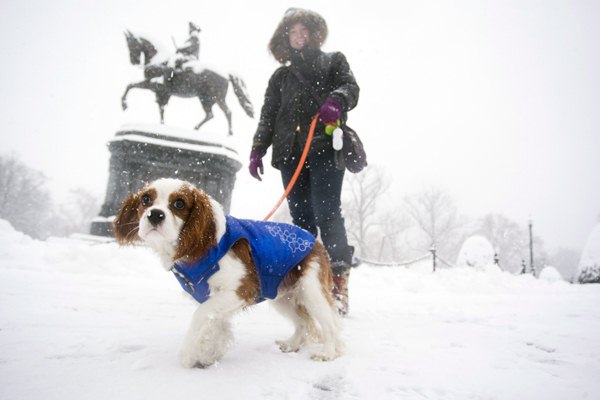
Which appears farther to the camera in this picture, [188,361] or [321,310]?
[321,310]

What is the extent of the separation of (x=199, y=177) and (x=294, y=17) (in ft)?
16.5

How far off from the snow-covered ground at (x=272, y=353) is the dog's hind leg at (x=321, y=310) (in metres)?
0.11

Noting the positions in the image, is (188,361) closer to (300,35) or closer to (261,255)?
(261,255)

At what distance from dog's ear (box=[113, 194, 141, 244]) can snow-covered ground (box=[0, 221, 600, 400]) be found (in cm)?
55

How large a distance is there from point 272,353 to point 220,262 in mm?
632

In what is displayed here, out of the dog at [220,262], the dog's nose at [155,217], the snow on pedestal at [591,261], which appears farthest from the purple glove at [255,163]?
the snow on pedestal at [591,261]

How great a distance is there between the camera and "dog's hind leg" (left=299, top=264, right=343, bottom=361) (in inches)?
73.5

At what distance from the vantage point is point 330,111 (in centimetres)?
266

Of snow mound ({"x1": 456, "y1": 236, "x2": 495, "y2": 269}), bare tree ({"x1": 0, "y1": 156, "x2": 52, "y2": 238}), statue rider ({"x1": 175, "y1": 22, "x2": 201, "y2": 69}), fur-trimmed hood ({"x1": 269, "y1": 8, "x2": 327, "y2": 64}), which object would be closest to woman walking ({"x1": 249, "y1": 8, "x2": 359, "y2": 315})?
fur-trimmed hood ({"x1": 269, "y1": 8, "x2": 327, "y2": 64})

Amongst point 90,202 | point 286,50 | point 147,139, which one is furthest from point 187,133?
point 90,202

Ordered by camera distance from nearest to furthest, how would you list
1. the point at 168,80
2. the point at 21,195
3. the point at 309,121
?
the point at 309,121 → the point at 168,80 → the point at 21,195

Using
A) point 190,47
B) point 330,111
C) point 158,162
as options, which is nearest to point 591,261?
point 330,111

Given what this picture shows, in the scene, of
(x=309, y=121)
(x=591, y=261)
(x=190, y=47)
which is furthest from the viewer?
(x=591, y=261)

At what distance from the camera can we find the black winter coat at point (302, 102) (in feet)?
9.77
